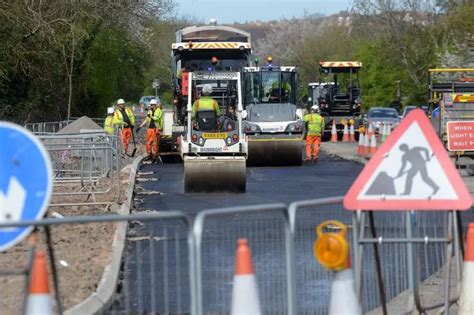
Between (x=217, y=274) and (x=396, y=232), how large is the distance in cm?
179

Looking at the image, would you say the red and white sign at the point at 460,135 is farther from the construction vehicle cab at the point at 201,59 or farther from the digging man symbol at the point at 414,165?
the digging man symbol at the point at 414,165

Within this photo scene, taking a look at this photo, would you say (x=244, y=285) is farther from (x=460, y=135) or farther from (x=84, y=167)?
(x=460, y=135)

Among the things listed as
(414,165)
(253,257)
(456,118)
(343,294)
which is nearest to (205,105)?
(456,118)

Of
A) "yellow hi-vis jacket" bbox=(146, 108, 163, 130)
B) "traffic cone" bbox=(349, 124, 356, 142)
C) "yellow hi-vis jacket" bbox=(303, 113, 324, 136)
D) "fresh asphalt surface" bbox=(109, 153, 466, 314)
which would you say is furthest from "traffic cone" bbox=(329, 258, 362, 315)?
"traffic cone" bbox=(349, 124, 356, 142)

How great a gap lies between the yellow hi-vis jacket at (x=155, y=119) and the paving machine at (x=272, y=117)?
2401mm

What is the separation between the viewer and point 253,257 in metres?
7.97

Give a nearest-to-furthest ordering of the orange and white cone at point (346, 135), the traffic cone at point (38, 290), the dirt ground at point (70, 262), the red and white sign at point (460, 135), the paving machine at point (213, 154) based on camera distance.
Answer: the traffic cone at point (38, 290) < the dirt ground at point (70, 262) < the paving machine at point (213, 154) < the red and white sign at point (460, 135) < the orange and white cone at point (346, 135)

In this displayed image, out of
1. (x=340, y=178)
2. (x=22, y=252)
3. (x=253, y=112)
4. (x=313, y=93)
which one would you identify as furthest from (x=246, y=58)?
(x=22, y=252)

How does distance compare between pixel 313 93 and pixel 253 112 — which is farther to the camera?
pixel 313 93

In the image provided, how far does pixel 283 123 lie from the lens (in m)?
30.2

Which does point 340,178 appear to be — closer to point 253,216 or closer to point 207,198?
point 207,198

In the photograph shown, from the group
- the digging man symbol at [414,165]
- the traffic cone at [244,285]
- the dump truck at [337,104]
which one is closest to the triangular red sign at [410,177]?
the digging man symbol at [414,165]

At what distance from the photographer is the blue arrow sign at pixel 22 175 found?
6.59m

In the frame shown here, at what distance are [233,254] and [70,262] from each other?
2104 mm
